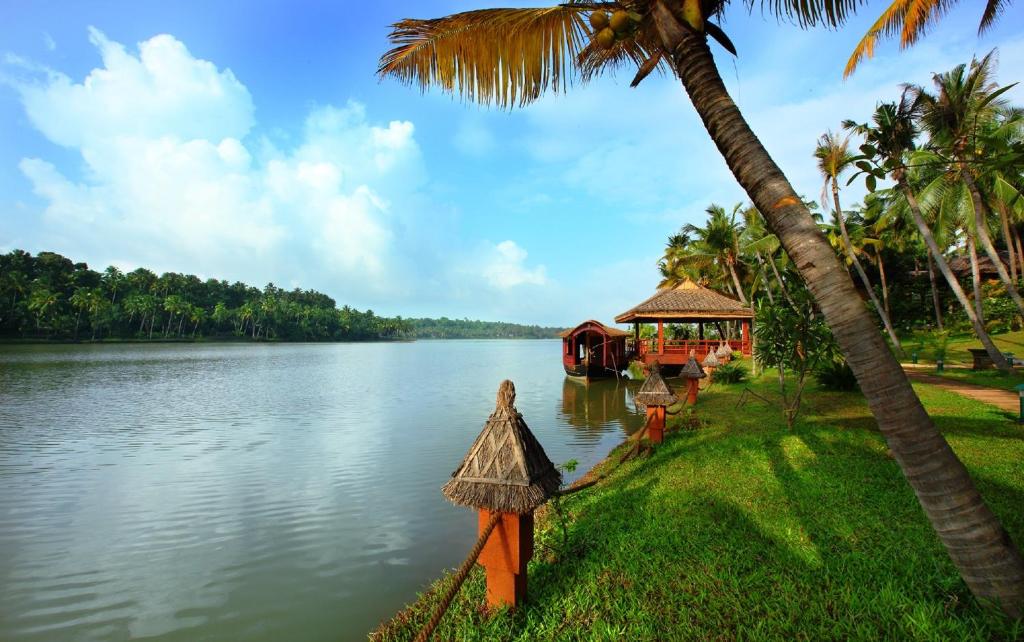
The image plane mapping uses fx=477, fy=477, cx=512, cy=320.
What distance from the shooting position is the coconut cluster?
3.28m

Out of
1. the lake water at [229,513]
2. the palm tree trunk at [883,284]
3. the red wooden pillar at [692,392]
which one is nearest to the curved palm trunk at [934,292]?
the palm tree trunk at [883,284]

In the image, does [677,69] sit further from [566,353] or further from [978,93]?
[566,353]

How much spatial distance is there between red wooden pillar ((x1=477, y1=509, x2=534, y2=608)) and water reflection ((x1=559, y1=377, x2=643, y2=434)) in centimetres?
995

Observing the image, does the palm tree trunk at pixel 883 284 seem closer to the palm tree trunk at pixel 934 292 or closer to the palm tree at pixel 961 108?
the palm tree trunk at pixel 934 292

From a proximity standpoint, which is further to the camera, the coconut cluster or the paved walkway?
the paved walkway

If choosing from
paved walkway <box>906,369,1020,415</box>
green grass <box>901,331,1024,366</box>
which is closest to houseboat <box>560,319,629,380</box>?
paved walkway <box>906,369,1020,415</box>

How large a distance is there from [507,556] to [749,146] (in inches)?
120

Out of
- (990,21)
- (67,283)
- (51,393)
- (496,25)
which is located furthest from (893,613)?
(67,283)

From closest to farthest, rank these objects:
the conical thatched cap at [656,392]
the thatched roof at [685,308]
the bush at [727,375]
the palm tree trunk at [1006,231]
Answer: the conical thatched cap at [656,392]
the bush at [727,375]
the palm tree trunk at [1006,231]
the thatched roof at [685,308]

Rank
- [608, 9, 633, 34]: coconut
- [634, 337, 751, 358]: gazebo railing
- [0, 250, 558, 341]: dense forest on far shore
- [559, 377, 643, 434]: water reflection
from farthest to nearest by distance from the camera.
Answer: [0, 250, 558, 341]: dense forest on far shore → [634, 337, 751, 358]: gazebo railing → [559, 377, 643, 434]: water reflection → [608, 9, 633, 34]: coconut

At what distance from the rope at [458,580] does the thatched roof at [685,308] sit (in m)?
20.3

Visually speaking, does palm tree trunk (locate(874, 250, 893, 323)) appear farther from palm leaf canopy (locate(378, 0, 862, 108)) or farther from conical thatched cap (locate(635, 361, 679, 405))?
palm leaf canopy (locate(378, 0, 862, 108))

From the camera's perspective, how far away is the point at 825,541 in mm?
4188

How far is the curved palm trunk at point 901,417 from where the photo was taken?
97.7 inches
